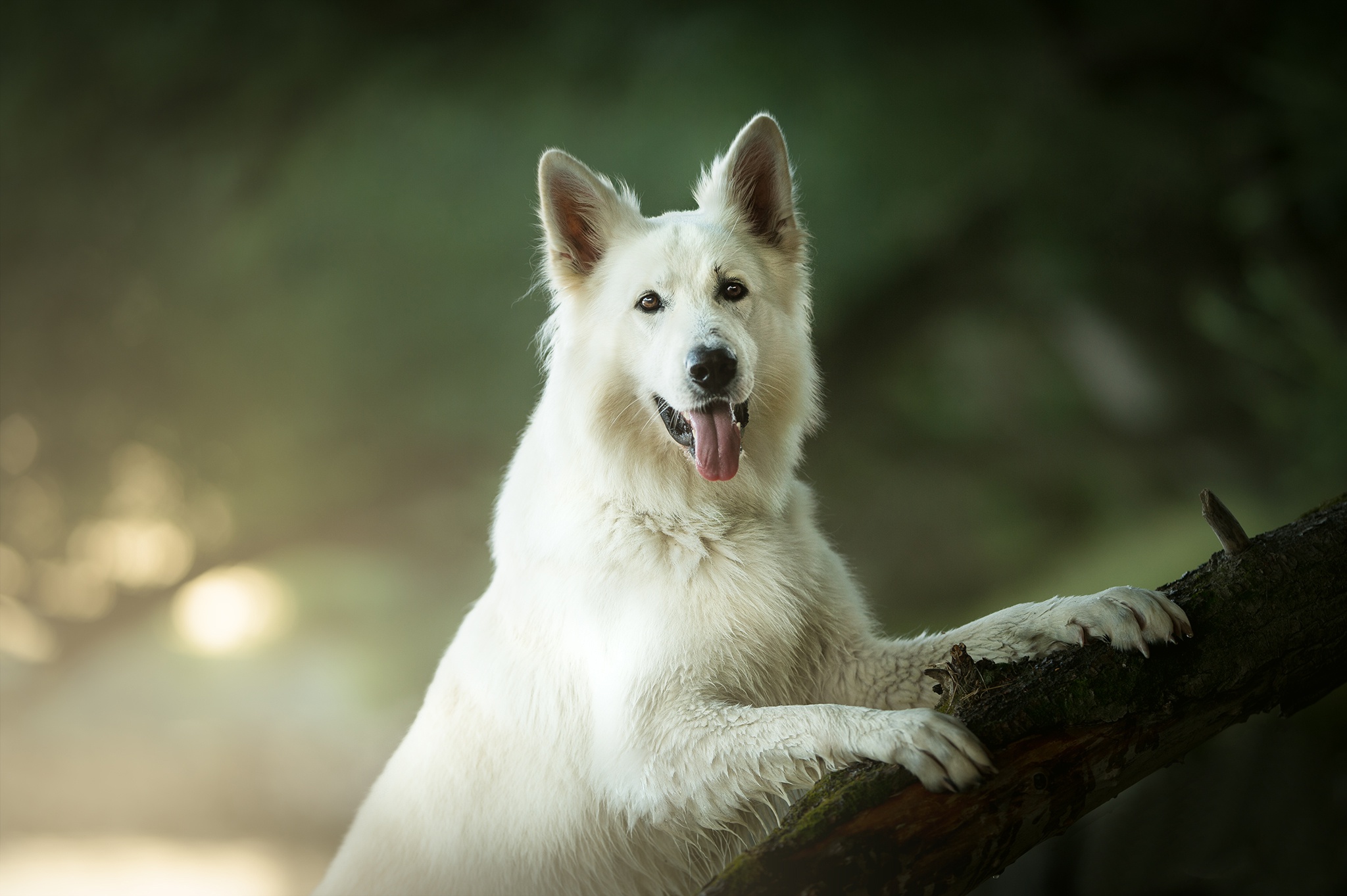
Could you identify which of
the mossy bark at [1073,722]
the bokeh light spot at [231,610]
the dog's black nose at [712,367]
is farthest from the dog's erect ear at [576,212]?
the bokeh light spot at [231,610]

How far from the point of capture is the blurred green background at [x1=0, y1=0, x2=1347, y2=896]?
559 centimetres

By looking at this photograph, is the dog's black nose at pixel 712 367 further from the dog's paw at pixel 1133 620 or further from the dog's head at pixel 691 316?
the dog's paw at pixel 1133 620

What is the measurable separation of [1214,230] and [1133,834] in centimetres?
620

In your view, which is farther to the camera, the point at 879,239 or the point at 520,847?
the point at 879,239

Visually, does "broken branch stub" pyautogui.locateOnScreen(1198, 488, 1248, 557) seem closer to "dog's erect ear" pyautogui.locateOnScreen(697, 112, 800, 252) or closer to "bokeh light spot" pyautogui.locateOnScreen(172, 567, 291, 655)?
"dog's erect ear" pyautogui.locateOnScreen(697, 112, 800, 252)

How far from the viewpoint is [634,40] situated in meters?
6.14

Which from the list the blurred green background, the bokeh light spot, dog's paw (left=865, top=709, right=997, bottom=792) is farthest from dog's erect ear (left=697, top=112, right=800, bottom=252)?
the bokeh light spot

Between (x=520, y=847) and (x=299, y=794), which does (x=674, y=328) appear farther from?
(x=299, y=794)

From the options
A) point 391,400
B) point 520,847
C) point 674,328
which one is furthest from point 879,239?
point 520,847

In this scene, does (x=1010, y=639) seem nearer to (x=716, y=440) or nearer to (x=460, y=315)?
(x=716, y=440)

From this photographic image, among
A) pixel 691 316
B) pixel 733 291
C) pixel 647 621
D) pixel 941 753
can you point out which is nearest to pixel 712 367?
pixel 691 316

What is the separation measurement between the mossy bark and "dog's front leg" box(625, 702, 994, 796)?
0.13 ft

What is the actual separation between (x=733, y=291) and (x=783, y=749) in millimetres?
1024

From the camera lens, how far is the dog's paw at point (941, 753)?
1234 millimetres
